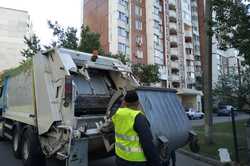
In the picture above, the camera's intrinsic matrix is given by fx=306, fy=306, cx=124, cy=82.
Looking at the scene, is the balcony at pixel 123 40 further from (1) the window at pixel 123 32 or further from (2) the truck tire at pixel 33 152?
(2) the truck tire at pixel 33 152

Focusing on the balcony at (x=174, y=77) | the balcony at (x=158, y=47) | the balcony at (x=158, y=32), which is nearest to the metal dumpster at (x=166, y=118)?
the balcony at (x=158, y=47)

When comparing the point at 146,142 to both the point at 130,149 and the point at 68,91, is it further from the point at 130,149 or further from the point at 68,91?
the point at 68,91

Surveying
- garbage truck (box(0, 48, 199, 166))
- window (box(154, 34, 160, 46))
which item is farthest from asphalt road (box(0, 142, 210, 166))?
window (box(154, 34, 160, 46))

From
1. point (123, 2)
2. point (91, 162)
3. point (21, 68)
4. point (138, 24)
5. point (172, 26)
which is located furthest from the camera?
point (172, 26)

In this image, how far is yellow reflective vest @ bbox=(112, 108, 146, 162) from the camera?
140 inches

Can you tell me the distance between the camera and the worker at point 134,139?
348 cm

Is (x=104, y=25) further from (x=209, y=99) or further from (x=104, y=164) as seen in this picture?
(x=104, y=164)

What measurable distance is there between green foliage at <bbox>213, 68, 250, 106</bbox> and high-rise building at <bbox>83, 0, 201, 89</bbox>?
2537 centimetres

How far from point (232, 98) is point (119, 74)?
491 centimetres

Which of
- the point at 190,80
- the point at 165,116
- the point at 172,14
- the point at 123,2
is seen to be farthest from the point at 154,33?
the point at 165,116

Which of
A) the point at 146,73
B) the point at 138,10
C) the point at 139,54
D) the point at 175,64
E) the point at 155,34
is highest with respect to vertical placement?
the point at 138,10

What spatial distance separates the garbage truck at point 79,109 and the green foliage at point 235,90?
4739 mm

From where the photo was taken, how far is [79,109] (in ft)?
20.5

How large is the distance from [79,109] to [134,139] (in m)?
2.89
